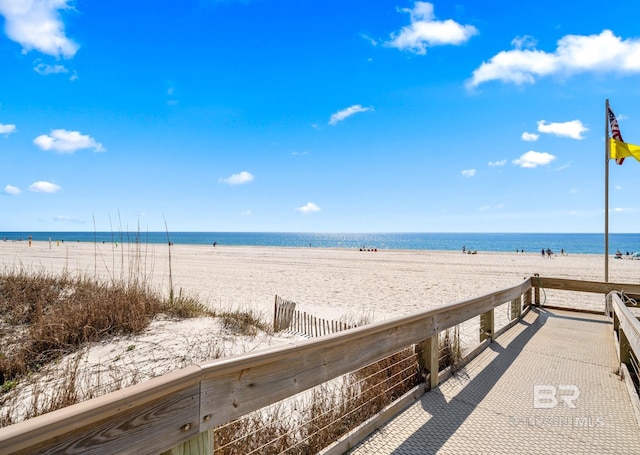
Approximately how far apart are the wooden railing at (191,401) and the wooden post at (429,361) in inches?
34.2

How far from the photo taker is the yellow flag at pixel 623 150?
26.6 ft

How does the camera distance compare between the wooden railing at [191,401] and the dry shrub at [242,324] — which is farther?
the dry shrub at [242,324]

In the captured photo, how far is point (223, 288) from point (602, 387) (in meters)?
12.8

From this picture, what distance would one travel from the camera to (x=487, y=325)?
212 inches

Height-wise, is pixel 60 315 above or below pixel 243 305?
above

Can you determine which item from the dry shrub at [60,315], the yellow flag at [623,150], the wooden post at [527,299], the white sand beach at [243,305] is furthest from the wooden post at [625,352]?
the dry shrub at [60,315]

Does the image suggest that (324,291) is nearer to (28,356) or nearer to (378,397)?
(28,356)

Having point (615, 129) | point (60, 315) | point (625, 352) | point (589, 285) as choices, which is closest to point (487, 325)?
point (625, 352)

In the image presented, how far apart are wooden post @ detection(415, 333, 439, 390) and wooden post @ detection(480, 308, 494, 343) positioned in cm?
198

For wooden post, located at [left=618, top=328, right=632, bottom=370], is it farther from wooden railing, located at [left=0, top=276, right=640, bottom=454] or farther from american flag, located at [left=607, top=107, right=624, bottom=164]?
american flag, located at [left=607, top=107, right=624, bottom=164]

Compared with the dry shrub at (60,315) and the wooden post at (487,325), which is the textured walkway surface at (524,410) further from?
the dry shrub at (60,315)

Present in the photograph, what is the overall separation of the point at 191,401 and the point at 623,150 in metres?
10.2

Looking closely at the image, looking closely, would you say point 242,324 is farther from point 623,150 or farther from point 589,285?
point 623,150

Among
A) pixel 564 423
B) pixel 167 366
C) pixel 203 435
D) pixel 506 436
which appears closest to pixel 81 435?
pixel 203 435
